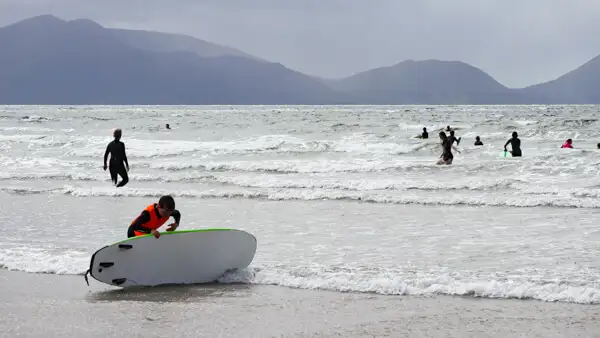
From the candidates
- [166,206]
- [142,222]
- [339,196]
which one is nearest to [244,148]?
[339,196]

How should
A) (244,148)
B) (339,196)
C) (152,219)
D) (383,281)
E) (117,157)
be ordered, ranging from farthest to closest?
(244,148), (339,196), (117,157), (152,219), (383,281)

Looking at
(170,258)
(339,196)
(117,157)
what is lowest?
(339,196)

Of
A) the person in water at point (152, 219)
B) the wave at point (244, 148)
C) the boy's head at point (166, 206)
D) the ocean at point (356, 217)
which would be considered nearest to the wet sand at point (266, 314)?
the ocean at point (356, 217)

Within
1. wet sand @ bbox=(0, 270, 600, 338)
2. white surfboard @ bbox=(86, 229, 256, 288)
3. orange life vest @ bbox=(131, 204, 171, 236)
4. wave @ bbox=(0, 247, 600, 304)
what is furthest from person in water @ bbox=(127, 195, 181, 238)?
wave @ bbox=(0, 247, 600, 304)

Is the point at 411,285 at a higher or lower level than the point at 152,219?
lower

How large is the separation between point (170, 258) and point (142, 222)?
519 mm

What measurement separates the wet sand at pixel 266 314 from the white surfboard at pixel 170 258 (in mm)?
191

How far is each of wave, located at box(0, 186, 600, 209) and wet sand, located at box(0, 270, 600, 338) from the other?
8.67 meters

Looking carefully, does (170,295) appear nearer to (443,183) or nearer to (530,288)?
(530,288)

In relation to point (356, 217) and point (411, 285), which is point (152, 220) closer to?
point (411, 285)

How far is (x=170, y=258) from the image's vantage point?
337 inches

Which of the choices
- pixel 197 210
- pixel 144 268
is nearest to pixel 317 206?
pixel 197 210

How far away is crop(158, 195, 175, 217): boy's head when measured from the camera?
821 centimetres

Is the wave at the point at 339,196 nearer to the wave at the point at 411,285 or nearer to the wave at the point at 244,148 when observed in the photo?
the wave at the point at 411,285
